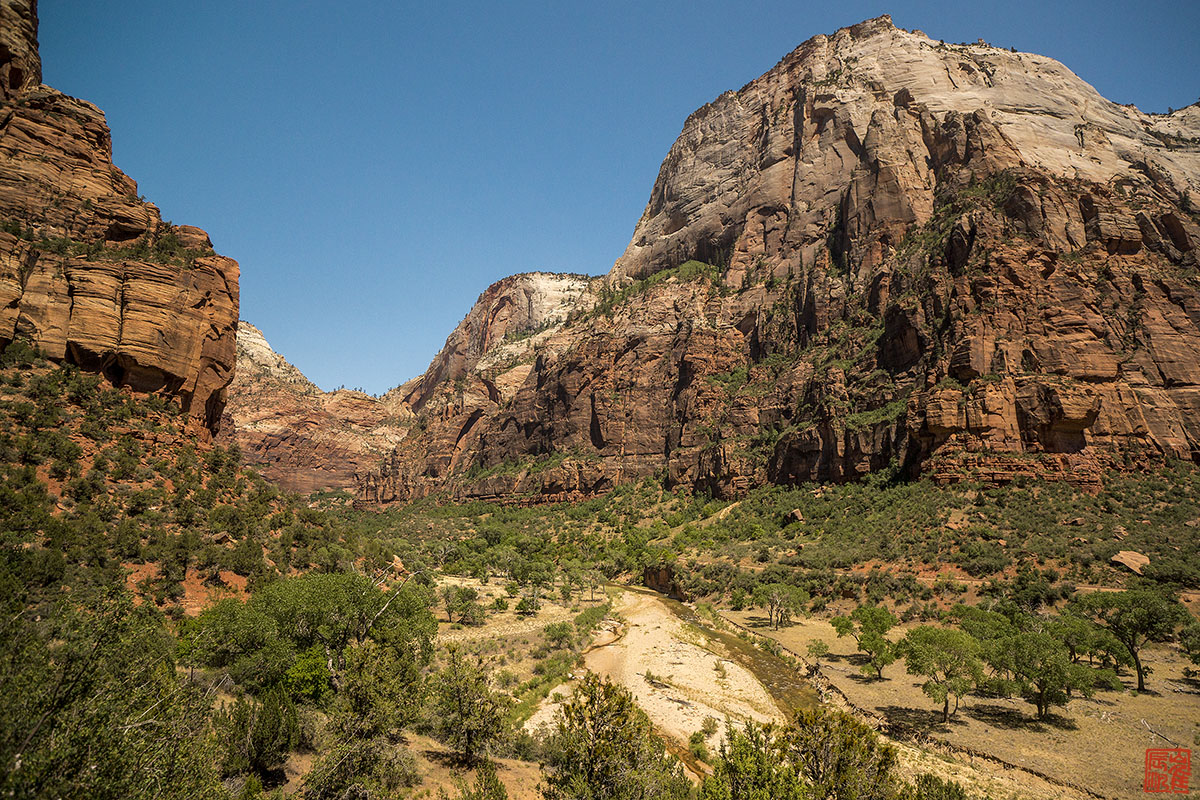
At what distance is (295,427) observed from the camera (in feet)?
478

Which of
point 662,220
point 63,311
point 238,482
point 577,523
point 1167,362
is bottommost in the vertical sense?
point 577,523

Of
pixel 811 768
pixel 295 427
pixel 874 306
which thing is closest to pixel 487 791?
pixel 811 768

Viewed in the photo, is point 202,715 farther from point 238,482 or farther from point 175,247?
point 175,247

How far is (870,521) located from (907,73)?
101 metres

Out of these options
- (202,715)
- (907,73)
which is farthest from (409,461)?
(907,73)

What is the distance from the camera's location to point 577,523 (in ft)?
288

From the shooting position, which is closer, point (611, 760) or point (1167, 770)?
point (611, 760)

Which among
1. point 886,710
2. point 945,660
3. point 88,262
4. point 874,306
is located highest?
point 874,306

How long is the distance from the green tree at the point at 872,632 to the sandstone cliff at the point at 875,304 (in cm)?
2196

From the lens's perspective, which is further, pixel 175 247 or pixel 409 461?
pixel 409 461

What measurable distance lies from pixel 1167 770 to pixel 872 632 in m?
14.9

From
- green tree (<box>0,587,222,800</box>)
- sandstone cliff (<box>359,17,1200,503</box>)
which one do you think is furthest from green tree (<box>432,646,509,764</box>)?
sandstone cliff (<box>359,17,1200,503</box>)

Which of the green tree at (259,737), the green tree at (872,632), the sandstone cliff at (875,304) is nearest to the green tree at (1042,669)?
the green tree at (872,632)

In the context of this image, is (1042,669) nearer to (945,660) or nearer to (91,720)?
(945,660)
